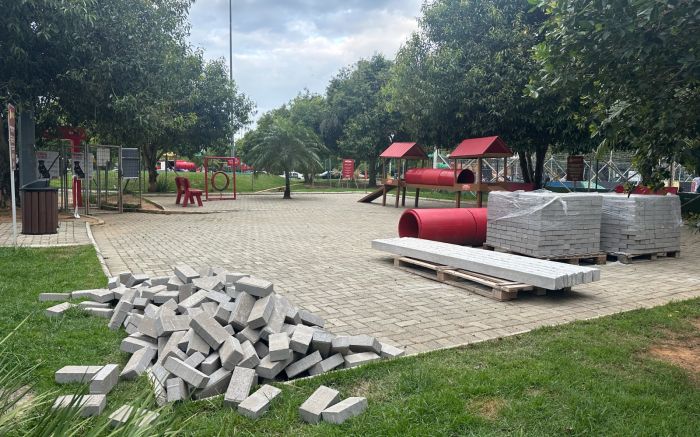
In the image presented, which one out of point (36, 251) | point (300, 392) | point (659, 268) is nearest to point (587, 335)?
point (300, 392)

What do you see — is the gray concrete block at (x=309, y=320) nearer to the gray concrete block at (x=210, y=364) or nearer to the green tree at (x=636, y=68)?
the gray concrete block at (x=210, y=364)

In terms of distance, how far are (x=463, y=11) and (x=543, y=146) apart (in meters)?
5.79

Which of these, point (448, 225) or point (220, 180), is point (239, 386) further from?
point (220, 180)

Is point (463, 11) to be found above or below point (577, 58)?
above

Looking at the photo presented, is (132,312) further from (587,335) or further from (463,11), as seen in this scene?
(463,11)

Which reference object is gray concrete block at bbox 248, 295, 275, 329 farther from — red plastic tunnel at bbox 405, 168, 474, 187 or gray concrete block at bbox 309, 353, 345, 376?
red plastic tunnel at bbox 405, 168, 474, 187

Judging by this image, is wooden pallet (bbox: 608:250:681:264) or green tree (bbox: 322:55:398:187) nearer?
wooden pallet (bbox: 608:250:681:264)

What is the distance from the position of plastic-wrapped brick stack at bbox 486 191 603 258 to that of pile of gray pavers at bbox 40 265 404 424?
16.6 ft

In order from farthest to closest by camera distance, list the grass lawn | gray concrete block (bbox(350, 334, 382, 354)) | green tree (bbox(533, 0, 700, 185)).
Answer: gray concrete block (bbox(350, 334, 382, 354)) → green tree (bbox(533, 0, 700, 185)) → the grass lawn

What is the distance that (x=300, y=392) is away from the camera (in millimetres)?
3869

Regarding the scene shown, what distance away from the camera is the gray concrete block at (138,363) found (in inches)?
159

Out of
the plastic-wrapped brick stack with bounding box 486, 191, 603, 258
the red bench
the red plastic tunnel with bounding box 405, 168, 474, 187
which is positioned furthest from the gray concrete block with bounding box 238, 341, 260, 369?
the red bench

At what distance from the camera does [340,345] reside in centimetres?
437

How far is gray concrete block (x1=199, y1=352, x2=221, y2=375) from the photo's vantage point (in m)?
4.03
